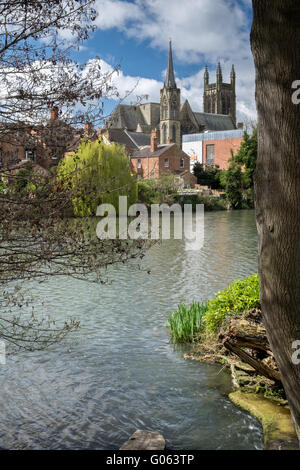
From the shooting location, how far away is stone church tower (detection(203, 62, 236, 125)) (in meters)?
107

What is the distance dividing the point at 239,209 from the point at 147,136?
93.7 feet

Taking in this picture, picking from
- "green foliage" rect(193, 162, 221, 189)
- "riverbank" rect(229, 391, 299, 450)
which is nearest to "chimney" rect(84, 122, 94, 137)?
"riverbank" rect(229, 391, 299, 450)

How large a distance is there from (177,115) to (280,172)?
90.4m

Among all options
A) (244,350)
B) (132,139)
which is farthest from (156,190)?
(244,350)

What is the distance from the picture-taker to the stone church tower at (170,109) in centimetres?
8862

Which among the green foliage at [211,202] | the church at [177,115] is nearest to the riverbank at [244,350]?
the green foliage at [211,202]

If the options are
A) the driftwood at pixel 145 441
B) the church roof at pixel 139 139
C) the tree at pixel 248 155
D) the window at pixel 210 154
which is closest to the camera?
the driftwood at pixel 145 441

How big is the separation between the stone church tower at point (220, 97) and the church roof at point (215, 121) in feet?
24.4

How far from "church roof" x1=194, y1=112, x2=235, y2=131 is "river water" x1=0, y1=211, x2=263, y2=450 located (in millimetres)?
88255

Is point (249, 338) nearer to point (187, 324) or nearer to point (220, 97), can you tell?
point (187, 324)

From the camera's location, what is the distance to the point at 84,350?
8406 millimetres

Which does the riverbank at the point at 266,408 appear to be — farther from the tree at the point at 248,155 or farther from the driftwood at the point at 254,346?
the tree at the point at 248,155
